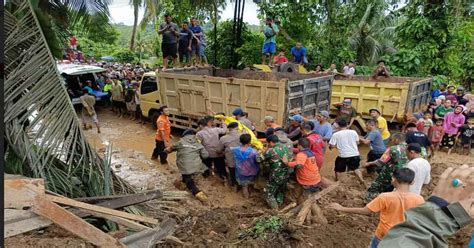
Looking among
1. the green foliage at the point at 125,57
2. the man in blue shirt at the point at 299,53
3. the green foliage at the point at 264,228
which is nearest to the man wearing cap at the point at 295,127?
the green foliage at the point at 264,228

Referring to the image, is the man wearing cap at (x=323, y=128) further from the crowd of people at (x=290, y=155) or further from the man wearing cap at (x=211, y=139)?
the man wearing cap at (x=211, y=139)

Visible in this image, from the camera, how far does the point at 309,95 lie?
8.28 metres

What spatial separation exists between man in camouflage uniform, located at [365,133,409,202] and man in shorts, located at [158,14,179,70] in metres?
6.74

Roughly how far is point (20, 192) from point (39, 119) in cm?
102

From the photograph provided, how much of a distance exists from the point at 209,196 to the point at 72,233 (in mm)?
3415

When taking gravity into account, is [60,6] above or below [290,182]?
above

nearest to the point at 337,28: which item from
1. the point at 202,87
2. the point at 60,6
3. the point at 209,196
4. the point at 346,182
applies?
the point at 202,87

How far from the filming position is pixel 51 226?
129 inches

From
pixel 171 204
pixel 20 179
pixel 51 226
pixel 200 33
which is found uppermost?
pixel 200 33

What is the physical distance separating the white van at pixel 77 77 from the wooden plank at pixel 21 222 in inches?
372

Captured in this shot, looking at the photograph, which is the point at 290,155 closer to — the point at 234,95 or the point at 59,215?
the point at 234,95

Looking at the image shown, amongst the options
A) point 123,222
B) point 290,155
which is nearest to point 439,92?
point 290,155

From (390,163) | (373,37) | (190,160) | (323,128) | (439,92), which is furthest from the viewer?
(373,37)

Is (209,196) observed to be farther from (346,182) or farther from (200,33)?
(200,33)
